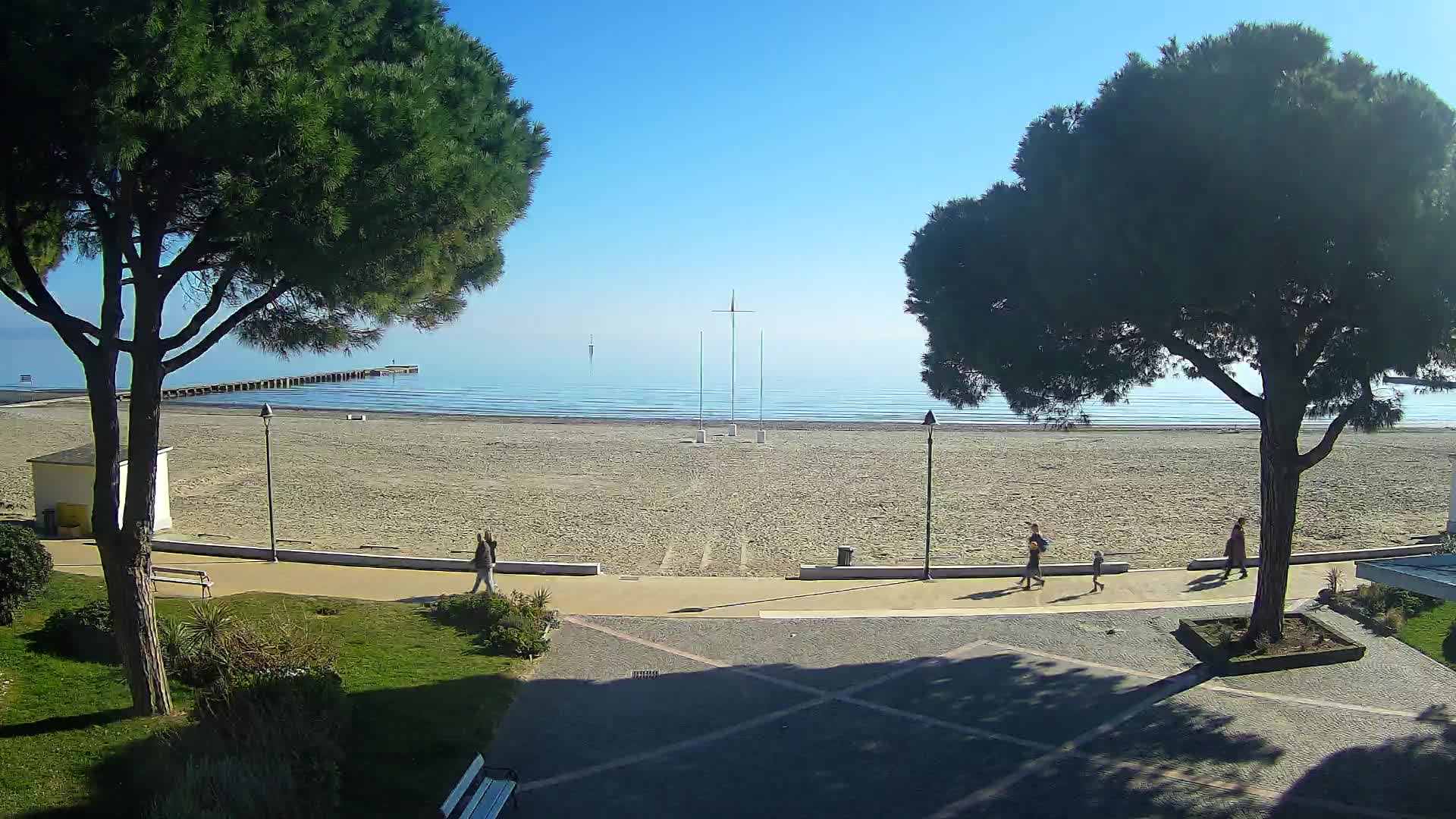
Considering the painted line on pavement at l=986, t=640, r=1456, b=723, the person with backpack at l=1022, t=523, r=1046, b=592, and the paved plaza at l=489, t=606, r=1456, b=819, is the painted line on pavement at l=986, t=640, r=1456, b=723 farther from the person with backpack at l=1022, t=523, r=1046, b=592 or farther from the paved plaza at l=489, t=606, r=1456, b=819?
the person with backpack at l=1022, t=523, r=1046, b=592

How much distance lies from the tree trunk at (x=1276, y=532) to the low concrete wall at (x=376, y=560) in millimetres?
10485

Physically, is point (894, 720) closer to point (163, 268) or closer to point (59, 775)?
point (59, 775)

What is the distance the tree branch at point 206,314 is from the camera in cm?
768

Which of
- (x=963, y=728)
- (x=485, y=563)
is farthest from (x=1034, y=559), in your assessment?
(x=485, y=563)

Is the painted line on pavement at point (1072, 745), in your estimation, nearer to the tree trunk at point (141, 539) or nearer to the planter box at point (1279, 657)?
the planter box at point (1279, 657)

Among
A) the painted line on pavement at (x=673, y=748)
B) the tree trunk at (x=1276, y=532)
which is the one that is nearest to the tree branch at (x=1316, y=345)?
the tree trunk at (x=1276, y=532)

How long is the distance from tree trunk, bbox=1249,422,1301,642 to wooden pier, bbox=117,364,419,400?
6051cm

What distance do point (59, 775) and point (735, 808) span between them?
514 centimetres

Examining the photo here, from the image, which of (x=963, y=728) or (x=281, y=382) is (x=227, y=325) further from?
(x=281, y=382)

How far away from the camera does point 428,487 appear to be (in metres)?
28.1

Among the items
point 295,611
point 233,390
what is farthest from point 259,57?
point 233,390

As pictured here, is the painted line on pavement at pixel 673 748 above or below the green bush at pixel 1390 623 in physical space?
below

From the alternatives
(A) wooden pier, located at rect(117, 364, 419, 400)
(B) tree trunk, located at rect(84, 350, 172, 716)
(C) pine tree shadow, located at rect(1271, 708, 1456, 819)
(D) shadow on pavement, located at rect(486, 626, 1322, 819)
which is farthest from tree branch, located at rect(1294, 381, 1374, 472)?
(A) wooden pier, located at rect(117, 364, 419, 400)

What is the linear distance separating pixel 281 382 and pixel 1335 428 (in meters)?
102
